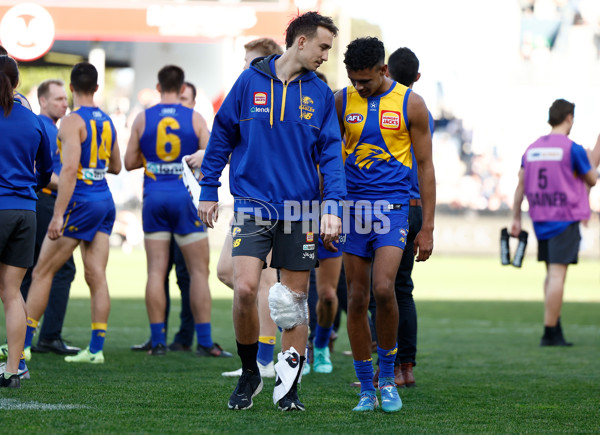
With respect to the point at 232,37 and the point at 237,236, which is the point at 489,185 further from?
the point at 237,236

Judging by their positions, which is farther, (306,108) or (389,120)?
(389,120)

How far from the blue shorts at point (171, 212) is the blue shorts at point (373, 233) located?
2.43 metres

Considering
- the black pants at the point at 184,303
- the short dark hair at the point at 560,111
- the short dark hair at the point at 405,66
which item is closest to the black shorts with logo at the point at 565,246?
the short dark hair at the point at 560,111

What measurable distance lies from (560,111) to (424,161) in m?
4.27

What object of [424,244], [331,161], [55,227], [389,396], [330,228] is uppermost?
[331,161]

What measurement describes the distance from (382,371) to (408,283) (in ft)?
3.19

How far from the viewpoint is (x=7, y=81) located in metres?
5.77

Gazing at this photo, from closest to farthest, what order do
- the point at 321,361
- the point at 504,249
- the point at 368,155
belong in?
the point at 368,155 < the point at 321,361 < the point at 504,249

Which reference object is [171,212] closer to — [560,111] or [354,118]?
[354,118]

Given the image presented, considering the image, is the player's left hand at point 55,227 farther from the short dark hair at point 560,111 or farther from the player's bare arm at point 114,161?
the short dark hair at point 560,111

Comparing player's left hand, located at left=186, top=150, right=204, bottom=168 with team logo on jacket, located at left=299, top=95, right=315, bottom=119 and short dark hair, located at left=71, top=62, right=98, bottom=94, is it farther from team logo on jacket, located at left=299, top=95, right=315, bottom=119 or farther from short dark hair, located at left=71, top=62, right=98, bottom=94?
team logo on jacket, located at left=299, top=95, right=315, bottom=119

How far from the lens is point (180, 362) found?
299 inches

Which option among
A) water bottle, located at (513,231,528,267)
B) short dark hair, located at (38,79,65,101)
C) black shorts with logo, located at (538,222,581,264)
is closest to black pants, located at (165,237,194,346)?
short dark hair, located at (38,79,65,101)

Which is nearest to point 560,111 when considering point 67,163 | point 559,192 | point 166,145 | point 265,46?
point 559,192
